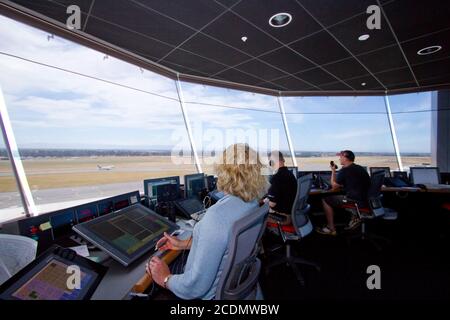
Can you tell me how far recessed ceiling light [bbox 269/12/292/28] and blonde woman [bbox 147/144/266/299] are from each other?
1898mm

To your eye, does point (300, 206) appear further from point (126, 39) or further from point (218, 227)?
point (126, 39)

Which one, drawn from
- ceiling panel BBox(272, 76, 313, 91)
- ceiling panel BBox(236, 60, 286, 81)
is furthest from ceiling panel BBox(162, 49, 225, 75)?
ceiling panel BBox(272, 76, 313, 91)

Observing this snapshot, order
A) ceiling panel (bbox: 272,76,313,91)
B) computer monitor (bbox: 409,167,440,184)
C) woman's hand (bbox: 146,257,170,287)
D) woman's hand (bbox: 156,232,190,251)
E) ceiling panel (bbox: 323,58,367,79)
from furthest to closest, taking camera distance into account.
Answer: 1. ceiling panel (bbox: 272,76,313,91)
2. computer monitor (bbox: 409,167,440,184)
3. ceiling panel (bbox: 323,58,367,79)
4. woman's hand (bbox: 156,232,190,251)
5. woman's hand (bbox: 146,257,170,287)

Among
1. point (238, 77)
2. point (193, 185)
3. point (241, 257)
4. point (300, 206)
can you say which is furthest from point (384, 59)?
point (241, 257)

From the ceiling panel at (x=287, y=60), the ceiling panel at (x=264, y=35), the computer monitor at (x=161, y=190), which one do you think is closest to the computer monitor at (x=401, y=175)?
the ceiling panel at (x=264, y=35)

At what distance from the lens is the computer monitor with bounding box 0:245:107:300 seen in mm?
792

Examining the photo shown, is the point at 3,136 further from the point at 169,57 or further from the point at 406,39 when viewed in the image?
the point at 406,39

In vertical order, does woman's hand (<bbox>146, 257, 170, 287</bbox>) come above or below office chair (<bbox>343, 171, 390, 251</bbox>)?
above

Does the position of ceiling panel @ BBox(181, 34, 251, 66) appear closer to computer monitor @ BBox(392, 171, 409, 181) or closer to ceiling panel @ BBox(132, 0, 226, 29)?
ceiling panel @ BBox(132, 0, 226, 29)

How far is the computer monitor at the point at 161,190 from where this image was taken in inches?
89.9

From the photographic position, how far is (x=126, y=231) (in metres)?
1.40

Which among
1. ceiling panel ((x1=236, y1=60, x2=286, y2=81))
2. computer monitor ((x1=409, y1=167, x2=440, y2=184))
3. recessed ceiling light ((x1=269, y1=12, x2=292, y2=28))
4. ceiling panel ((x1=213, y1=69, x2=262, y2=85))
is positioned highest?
ceiling panel ((x1=213, y1=69, x2=262, y2=85))

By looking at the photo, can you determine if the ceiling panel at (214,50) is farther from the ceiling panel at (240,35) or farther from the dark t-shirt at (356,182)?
the dark t-shirt at (356,182)

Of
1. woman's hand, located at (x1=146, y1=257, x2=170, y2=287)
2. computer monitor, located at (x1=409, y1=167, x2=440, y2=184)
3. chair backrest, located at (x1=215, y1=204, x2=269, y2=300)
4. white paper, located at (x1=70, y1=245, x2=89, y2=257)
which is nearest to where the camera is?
chair backrest, located at (x1=215, y1=204, x2=269, y2=300)
